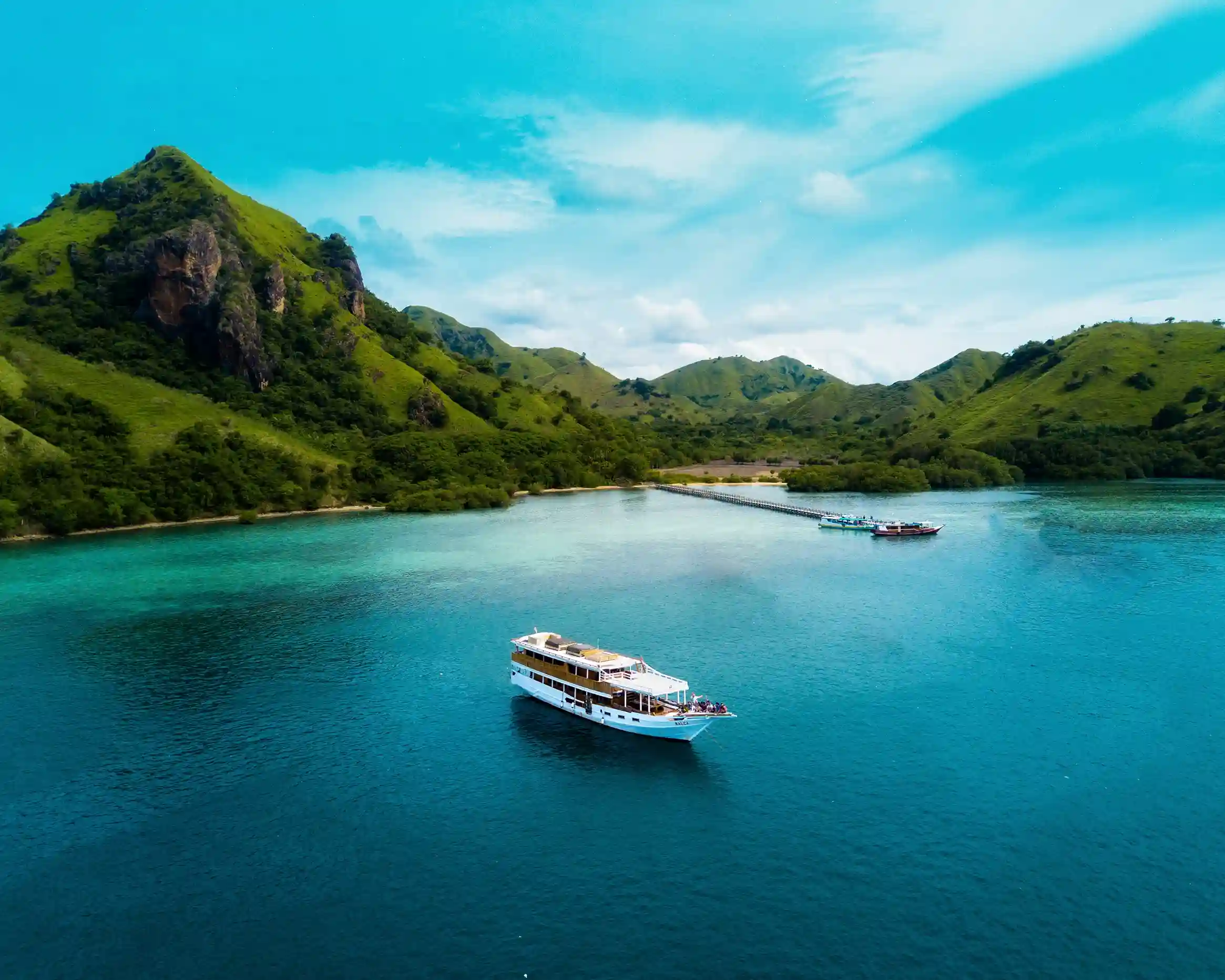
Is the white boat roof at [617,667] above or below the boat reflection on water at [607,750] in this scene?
above

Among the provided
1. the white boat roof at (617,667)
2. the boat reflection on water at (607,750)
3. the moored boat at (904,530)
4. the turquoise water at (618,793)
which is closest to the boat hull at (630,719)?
the boat reflection on water at (607,750)

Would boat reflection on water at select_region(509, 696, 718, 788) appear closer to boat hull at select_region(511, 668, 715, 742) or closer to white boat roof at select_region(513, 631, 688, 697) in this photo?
boat hull at select_region(511, 668, 715, 742)

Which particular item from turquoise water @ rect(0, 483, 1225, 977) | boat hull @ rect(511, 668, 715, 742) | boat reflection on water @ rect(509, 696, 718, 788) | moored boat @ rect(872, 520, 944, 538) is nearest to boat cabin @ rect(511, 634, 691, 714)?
boat hull @ rect(511, 668, 715, 742)

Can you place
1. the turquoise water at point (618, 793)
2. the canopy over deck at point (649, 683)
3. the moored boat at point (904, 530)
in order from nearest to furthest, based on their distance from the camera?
the turquoise water at point (618, 793), the canopy over deck at point (649, 683), the moored boat at point (904, 530)

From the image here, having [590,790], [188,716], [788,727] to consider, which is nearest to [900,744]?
[788,727]

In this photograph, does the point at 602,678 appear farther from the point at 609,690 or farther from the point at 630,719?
the point at 630,719

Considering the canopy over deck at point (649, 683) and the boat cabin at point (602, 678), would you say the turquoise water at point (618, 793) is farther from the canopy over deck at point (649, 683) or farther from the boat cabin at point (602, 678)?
the canopy over deck at point (649, 683)
